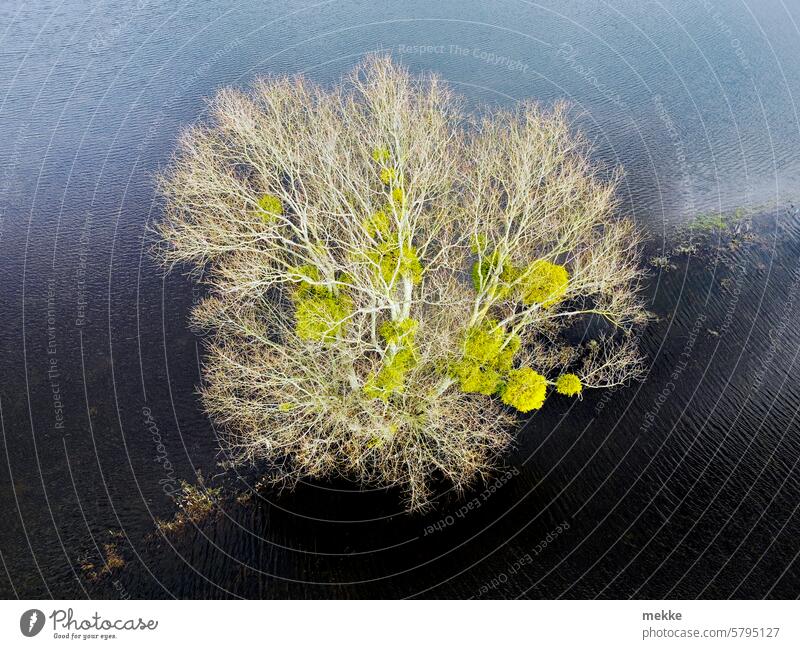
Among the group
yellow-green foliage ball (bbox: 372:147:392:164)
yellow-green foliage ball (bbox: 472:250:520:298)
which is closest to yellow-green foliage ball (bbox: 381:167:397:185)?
yellow-green foliage ball (bbox: 372:147:392:164)

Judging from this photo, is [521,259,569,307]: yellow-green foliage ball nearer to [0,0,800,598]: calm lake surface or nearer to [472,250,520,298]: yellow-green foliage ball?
[472,250,520,298]: yellow-green foliage ball

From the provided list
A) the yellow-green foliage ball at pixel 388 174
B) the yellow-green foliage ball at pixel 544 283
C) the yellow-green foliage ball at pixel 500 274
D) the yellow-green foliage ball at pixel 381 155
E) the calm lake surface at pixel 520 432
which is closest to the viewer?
the calm lake surface at pixel 520 432

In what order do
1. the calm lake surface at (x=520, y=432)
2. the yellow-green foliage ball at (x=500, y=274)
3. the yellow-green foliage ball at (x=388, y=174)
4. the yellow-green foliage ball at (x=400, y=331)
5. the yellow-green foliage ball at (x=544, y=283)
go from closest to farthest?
the calm lake surface at (x=520, y=432)
the yellow-green foliage ball at (x=400, y=331)
the yellow-green foliage ball at (x=500, y=274)
the yellow-green foliage ball at (x=544, y=283)
the yellow-green foliage ball at (x=388, y=174)

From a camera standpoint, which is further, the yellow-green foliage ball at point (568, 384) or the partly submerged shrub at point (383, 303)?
the yellow-green foliage ball at point (568, 384)

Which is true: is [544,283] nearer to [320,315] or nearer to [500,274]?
[500,274]

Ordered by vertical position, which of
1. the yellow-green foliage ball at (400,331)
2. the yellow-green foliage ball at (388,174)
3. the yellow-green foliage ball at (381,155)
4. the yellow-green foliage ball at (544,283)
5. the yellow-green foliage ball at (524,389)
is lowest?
the yellow-green foliage ball at (524,389)

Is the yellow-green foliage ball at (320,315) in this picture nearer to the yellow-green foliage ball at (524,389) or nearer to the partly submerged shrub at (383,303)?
the partly submerged shrub at (383,303)

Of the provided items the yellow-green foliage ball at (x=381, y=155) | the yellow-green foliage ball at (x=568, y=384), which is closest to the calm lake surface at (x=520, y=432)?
the yellow-green foliage ball at (x=568, y=384)

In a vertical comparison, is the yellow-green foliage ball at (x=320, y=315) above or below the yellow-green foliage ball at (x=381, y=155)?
below

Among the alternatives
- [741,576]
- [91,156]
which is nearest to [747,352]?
[741,576]
